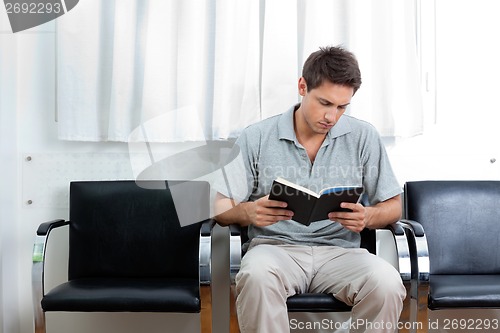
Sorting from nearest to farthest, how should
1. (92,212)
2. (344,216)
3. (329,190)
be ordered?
(329,190)
(344,216)
(92,212)

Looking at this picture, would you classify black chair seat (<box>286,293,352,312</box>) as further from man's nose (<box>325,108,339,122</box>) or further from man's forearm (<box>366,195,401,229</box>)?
man's nose (<box>325,108,339,122</box>)

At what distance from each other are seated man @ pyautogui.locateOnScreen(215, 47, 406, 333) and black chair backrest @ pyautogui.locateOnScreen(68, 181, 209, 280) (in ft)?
0.99

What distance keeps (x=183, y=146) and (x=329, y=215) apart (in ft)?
3.01

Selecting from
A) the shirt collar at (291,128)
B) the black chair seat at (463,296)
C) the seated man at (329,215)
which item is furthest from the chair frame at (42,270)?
the black chair seat at (463,296)

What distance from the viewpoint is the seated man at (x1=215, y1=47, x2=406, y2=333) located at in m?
2.05

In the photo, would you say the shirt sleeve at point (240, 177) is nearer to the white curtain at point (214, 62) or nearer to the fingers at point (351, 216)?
the white curtain at point (214, 62)

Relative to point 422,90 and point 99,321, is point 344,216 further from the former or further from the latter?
point 99,321

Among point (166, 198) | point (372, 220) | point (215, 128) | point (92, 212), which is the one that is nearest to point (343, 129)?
point (372, 220)

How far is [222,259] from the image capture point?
2.82 meters

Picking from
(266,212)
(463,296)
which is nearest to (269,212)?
(266,212)

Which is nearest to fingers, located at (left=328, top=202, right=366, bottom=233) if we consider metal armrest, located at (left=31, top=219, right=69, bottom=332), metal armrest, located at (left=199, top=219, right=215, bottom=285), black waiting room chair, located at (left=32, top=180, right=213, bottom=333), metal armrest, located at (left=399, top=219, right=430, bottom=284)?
metal armrest, located at (left=399, top=219, right=430, bottom=284)

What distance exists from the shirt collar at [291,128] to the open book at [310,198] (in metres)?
0.37

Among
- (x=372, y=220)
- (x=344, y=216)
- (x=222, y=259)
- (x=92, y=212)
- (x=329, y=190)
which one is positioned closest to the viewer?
(x=329, y=190)

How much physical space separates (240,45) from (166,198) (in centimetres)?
72
